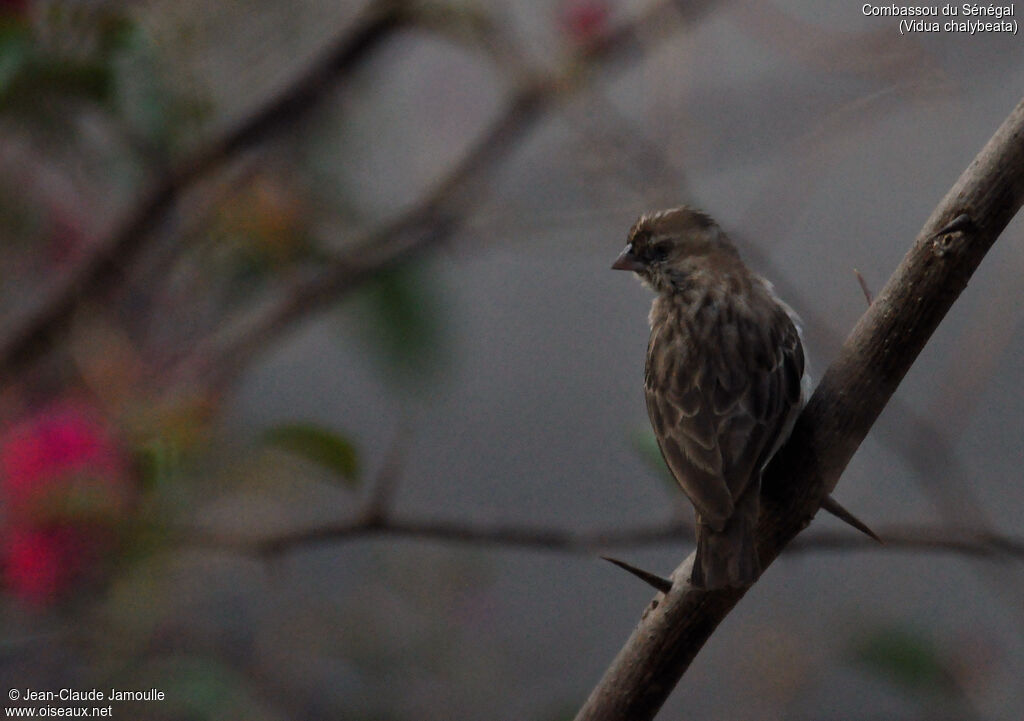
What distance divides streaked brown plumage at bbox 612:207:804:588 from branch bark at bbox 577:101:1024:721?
43mm

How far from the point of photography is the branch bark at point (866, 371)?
2.44 ft

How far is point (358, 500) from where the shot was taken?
149cm

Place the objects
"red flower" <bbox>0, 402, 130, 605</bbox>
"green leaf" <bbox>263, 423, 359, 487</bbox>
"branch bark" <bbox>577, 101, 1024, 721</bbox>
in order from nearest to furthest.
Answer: "branch bark" <bbox>577, 101, 1024, 721</bbox> → "green leaf" <bbox>263, 423, 359, 487</bbox> → "red flower" <bbox>0, 402, 130, 605</bbox>

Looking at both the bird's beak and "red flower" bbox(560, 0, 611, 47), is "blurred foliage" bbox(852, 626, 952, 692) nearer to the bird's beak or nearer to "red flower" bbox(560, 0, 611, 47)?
the bird's beak

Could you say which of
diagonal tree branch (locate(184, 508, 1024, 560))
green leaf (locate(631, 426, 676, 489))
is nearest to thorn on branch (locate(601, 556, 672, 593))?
diagonal tree branch (locate(184, 508, 1024, 560))

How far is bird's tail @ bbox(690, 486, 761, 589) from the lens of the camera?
0.78 m

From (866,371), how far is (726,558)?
0.17 m

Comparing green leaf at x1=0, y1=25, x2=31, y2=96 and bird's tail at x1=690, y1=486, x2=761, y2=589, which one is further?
green leaf at x1=0, y1=25, x2=31, y2=96

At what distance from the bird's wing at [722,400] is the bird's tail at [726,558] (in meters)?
0.04

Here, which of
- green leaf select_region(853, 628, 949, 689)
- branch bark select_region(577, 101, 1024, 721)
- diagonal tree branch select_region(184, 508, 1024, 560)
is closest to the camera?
branch bark select_region(577, 101, 1024, 721)

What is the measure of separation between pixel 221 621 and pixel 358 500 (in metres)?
1.19

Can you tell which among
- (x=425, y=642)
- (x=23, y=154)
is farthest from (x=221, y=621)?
(x=23, y=154)

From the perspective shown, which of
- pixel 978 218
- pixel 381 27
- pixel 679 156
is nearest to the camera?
pixel 978 218

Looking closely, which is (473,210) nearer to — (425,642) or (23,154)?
(23,154)
